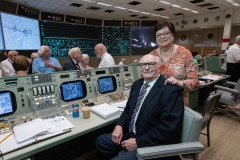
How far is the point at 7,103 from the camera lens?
52.1 inches

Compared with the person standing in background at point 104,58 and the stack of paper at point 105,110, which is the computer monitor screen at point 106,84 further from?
the person standing in background at point 104,58

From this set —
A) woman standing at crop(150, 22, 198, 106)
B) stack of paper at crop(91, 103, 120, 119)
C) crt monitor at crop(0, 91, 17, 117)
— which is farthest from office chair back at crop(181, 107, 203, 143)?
crt monitor at crop(0, 91, 17, 117)

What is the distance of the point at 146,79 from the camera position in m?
1.39

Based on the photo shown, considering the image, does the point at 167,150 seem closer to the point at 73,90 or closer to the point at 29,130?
the point at 29,130

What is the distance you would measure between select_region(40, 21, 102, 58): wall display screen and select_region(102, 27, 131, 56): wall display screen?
1.32 feet

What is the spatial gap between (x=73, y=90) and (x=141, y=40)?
783cm

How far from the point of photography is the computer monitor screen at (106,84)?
1.89m

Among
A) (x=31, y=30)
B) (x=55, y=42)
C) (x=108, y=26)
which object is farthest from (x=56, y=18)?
(x=108, y=26)

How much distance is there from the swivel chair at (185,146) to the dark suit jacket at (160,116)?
0.05m

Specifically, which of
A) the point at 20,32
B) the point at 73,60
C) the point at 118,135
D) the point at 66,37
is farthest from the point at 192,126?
the point at 66,37

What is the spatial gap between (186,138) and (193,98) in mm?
2134

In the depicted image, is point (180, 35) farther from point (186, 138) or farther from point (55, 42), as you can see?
point (186, 138)

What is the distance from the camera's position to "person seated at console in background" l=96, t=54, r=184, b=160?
115cm

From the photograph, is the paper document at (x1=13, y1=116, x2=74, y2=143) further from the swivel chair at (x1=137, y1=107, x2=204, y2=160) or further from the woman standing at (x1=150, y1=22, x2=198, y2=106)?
the woman standing at (x1=150, y1=22, x2=198, y2=106)
